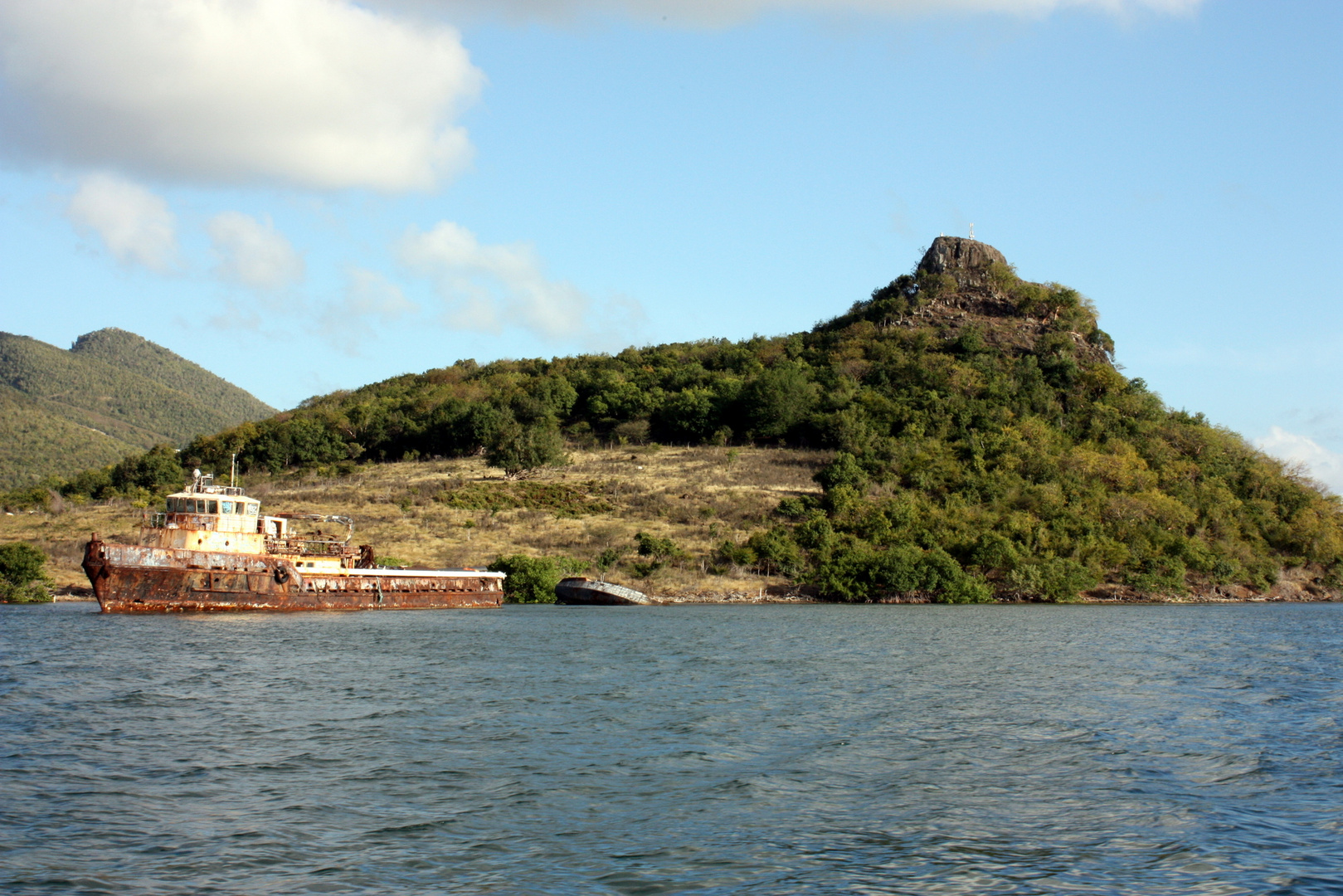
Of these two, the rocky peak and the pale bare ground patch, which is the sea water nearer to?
the pale bare ground patch

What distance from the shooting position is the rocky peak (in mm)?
130750

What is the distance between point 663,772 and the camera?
685 inches

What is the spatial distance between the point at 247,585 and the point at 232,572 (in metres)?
1.11

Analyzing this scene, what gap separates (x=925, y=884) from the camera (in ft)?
38.5

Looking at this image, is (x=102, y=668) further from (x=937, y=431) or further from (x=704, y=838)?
(x=937, y=431)

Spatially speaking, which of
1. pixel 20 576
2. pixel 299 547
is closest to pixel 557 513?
pixel 299 547

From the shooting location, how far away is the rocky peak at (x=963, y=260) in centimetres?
13075

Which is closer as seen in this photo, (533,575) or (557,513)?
(533,575)

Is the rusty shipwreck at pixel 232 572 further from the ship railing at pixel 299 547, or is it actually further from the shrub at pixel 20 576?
the shrub at pixel 20 576

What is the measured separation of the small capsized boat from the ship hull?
4525 mm

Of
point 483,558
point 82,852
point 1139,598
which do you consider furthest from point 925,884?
point 1139,598

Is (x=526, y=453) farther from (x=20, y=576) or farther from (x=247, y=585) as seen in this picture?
(x=20, y=576)

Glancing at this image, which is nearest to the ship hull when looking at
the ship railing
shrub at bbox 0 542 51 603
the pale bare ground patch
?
the ship railing

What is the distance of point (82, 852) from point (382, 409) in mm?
115297
